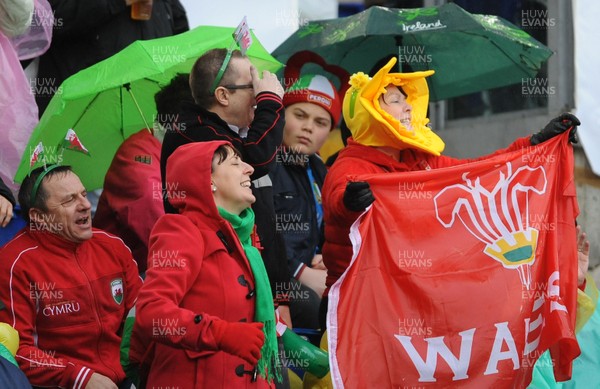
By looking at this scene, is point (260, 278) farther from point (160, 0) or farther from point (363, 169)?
point (160, 0)

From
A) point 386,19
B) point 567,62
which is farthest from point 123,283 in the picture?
point 567,62

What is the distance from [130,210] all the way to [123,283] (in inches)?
29.5

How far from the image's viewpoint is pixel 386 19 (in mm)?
7715
